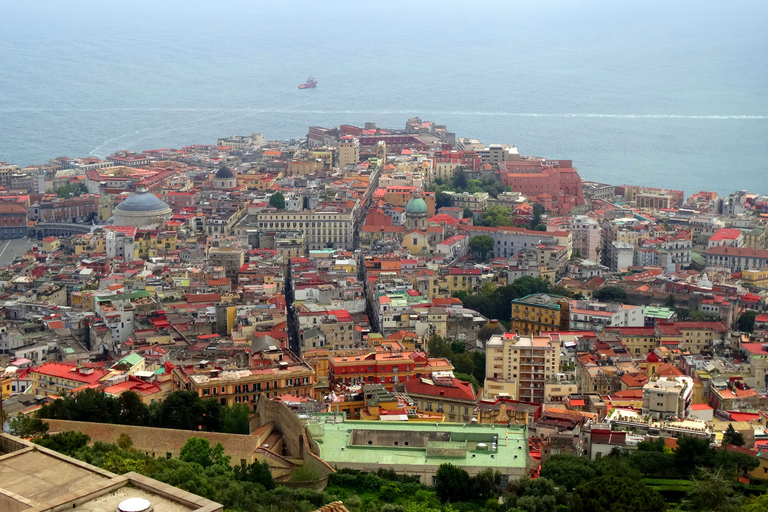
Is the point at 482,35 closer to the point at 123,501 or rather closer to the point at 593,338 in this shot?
the point at 593,338

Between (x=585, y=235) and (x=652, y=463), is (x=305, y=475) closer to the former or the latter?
(x=652, y=463)

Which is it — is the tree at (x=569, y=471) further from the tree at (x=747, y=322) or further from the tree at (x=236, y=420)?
the tree at (x=747, y=322)

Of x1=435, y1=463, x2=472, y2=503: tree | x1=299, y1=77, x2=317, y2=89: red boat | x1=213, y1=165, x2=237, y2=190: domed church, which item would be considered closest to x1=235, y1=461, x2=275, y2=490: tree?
x1=435, y1=463, x2=472, y2=503: tree

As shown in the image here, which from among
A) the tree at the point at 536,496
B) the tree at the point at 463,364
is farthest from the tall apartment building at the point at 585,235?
the tree at the point at 536,496

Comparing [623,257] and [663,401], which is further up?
[623,257]

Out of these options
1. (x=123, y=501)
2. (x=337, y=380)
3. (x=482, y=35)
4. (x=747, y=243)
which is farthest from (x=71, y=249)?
(x=482, y=35)

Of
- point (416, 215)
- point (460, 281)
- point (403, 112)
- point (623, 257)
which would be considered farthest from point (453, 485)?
point (403, 112)
